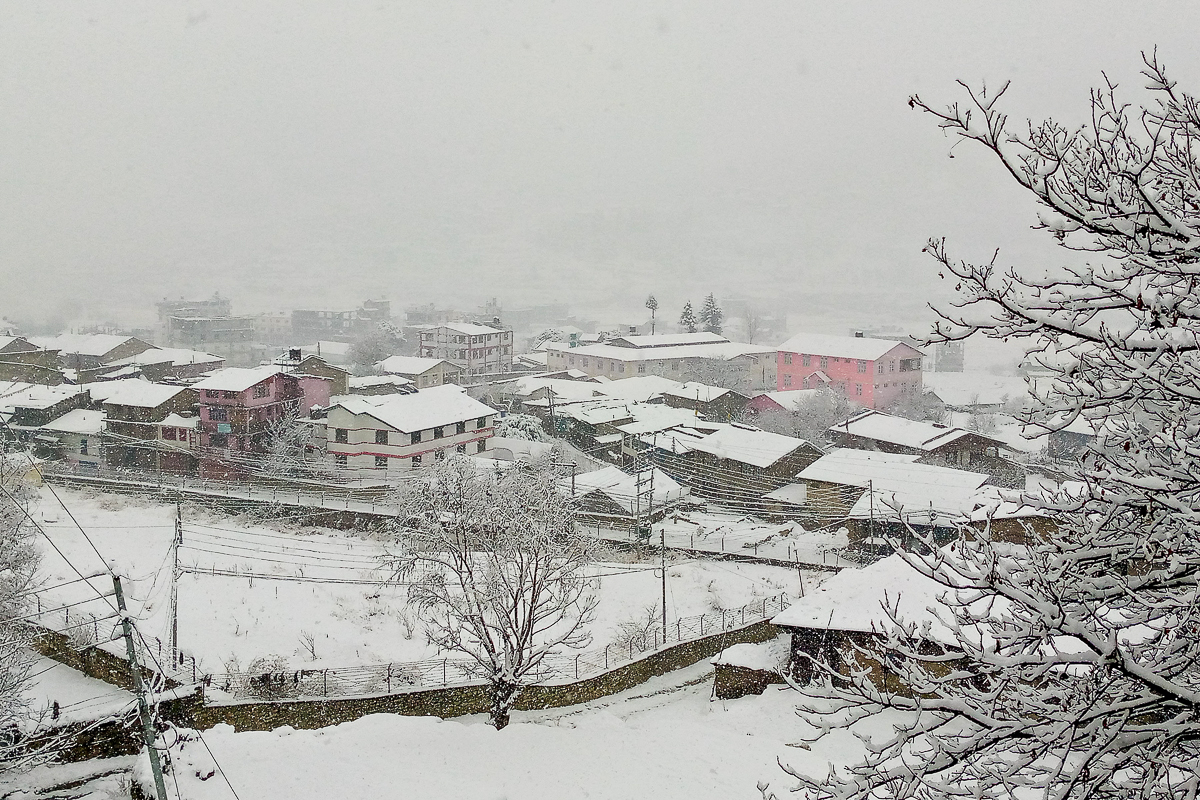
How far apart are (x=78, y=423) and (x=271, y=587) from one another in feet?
43.9

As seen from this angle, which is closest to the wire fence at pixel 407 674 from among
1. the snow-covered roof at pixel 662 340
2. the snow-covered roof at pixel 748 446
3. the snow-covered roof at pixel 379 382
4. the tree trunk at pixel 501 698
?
the tree trunk at pixel 501 698

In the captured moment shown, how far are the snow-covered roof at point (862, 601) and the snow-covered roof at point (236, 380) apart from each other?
18.2 m

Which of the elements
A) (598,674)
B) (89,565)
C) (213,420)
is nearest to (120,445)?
(213,420)

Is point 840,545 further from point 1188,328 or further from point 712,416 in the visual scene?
point 1188,328

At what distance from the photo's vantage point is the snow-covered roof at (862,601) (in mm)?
11430

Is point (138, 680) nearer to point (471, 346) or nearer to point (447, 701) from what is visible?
point (447, 701)

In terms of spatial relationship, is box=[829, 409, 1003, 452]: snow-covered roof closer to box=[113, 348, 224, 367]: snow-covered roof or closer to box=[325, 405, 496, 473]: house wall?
box=[325, 405, 496, 473]: house wall

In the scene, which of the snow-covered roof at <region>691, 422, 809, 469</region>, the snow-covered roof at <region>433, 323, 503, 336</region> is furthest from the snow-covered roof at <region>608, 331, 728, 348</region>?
the snow-covered roof at <region>691, 422, 809, 469</region>

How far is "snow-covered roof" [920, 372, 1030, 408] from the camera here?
120ft

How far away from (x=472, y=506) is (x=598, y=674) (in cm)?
336

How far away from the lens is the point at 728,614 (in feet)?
51.1

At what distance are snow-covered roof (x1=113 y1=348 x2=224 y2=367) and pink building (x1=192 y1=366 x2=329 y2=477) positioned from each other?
14782mm

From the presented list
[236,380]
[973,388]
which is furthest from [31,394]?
[973,388]

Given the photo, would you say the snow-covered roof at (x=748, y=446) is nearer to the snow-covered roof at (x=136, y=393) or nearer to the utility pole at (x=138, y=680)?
the snow-covered roof at (x=136, y=393)
